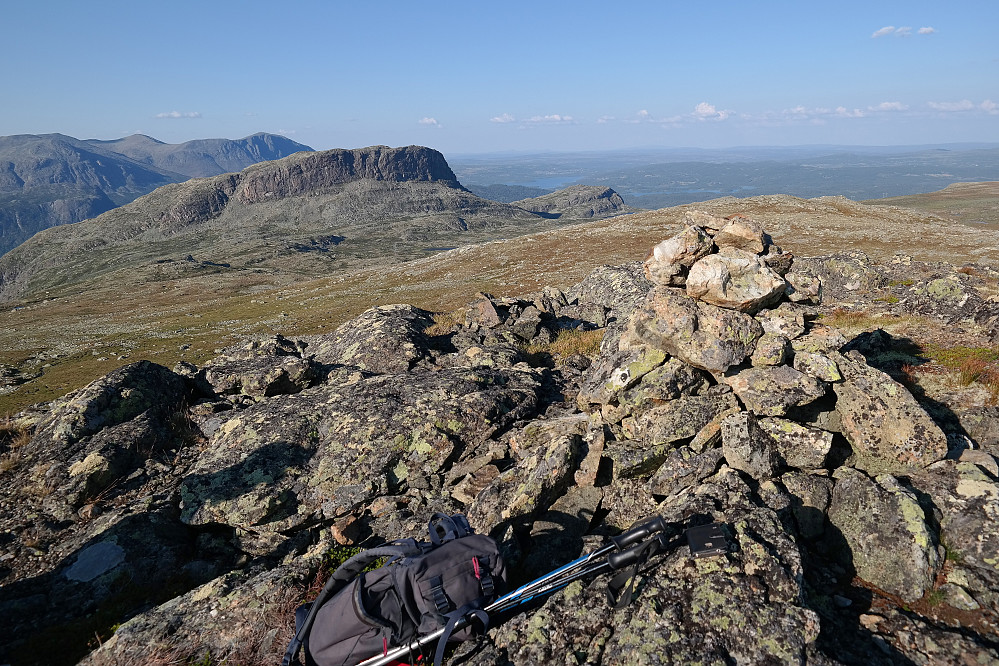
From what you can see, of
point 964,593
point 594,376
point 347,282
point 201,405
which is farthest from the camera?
point 347,282

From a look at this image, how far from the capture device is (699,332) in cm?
1000

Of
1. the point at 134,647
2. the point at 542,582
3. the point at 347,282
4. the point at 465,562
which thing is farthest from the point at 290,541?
the point at 347,282

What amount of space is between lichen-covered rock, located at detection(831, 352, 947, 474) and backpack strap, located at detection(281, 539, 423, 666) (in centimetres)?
789

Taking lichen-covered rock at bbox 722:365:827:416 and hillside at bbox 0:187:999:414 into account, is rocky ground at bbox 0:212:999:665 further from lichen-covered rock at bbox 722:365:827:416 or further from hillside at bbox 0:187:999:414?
hillside at bbox 0:187:999:414

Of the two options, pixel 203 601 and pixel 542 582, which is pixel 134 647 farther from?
pixel 542 582

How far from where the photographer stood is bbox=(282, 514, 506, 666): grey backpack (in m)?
5.72

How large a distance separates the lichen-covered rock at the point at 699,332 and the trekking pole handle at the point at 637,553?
493 centimetres

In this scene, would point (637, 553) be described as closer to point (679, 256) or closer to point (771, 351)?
point (771, 351)

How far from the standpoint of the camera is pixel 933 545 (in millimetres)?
6367

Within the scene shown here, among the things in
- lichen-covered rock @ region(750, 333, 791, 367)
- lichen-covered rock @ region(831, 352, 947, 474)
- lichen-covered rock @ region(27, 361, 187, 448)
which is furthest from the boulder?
lichen-covered rock @ region(27, 361, 187, 448)

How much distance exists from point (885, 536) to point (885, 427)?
2.31 meters

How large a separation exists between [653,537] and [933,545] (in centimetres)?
411

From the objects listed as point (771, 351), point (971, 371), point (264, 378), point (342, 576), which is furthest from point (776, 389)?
point (264, 378)

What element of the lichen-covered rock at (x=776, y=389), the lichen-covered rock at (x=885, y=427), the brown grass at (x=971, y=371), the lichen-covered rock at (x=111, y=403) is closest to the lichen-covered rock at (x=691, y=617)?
the lichen-covered rock at (x=776, y=389)
